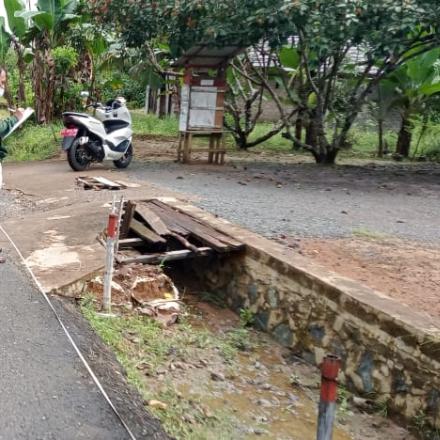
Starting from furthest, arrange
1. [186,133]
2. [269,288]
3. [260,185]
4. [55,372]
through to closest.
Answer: [186,133] → [260,185] → [269,288] → [55,372]

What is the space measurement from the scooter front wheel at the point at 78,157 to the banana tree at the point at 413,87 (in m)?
7.09

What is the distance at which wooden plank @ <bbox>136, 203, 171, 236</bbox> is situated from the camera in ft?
22.3

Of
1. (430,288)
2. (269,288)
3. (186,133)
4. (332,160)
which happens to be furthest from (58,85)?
(430,288)

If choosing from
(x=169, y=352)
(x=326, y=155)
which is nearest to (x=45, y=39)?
(x=326, y=155)

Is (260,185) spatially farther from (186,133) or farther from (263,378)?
(263,378)

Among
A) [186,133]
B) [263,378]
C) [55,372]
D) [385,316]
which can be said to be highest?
[186,133]

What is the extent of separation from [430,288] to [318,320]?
992 mm

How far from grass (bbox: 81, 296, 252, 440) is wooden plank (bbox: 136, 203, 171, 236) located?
3.71 ft

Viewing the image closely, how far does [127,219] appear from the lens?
712 cm

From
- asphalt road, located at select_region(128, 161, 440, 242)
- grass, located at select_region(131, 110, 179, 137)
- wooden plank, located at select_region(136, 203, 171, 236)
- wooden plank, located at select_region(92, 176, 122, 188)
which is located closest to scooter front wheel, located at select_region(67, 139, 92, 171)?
asphalt road, located at select_region(128, 161, 440, 242)

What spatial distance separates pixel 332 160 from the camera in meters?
13.5

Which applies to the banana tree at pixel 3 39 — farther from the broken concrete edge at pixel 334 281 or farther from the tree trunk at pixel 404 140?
the broken concrete edge at pixel 334 281

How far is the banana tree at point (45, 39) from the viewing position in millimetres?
13961

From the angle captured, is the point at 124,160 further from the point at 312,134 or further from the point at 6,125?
the point at 6,125
